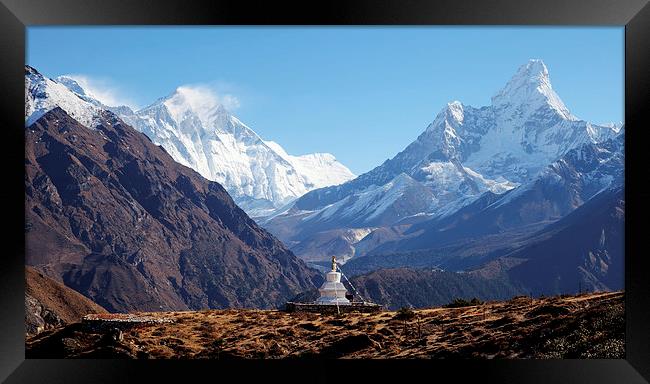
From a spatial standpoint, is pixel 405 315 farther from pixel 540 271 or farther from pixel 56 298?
pixel 540 271

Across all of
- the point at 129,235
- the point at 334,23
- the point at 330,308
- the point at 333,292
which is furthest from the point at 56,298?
the point at 129,235

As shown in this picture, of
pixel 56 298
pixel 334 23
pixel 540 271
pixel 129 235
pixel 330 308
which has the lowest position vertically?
pixel 56 298

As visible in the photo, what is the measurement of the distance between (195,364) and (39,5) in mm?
5502

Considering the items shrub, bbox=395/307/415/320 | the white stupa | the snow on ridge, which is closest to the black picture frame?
shrub, bbox=395/307/415/320

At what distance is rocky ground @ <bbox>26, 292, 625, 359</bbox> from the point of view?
17.9 m

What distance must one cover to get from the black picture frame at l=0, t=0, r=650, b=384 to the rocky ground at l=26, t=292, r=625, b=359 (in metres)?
2.93

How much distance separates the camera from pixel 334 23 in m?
13.7

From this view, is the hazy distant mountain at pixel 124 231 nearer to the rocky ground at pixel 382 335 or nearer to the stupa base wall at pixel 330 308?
the stupa base wall at pixel 330 308

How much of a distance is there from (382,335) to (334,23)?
929 cm

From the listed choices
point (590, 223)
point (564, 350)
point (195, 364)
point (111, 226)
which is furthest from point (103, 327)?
point (590, 223)

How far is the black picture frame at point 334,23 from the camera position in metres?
13.0

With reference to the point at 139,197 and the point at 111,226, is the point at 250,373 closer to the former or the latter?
the point at 111,226

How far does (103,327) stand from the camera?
2200cm

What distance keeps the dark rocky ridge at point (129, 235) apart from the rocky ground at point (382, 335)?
107 metres
